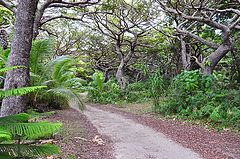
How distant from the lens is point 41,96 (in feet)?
28.9

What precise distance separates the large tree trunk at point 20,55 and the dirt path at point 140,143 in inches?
72.5

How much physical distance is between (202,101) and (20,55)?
20.3 ft

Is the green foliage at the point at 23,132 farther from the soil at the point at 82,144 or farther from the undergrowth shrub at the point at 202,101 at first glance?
the undergrowth shrub at the point at 202,101

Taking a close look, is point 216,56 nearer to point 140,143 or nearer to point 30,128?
point 140,143

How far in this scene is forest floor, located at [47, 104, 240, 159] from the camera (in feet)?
15.0

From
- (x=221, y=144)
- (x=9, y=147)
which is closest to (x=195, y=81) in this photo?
(x=221, y=144)

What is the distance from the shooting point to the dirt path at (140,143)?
4.56m

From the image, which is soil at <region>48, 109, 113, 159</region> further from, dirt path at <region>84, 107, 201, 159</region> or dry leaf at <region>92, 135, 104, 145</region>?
dirt path at <region>84, 107, 201, 159</region>

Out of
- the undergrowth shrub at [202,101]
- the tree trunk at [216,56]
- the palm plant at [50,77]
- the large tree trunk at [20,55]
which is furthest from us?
the tree trunk at [216,56]

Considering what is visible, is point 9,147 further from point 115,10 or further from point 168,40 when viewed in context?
point 168,40

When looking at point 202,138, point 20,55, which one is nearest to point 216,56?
point 202,138

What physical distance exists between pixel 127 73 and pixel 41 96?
1694cm

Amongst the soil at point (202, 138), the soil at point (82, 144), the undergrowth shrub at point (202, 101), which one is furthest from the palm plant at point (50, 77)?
the undergrowth shrub at point (202, 101)

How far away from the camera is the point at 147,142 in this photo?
213 inches
